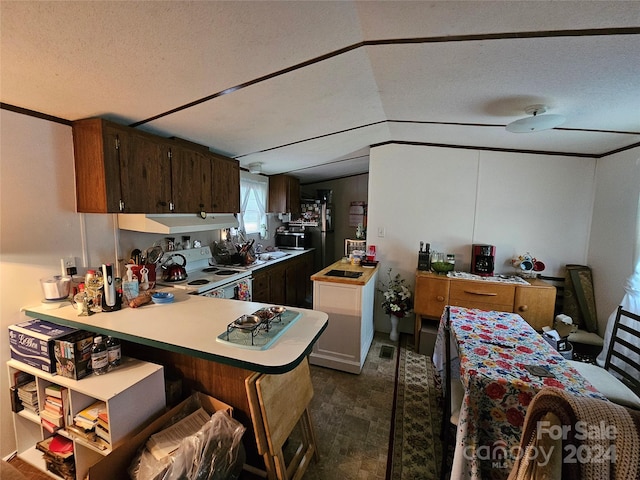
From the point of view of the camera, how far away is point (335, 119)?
2.47 m

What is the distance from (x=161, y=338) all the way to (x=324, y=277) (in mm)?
1550

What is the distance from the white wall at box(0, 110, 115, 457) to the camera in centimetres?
163

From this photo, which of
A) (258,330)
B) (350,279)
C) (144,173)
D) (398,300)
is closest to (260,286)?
(350,279)

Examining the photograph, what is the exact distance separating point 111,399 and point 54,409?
2.06 feet

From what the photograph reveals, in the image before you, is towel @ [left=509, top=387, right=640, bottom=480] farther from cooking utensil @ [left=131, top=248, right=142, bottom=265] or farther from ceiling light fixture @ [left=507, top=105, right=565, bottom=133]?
cooking utensil @ [left=131, top=248, right=142, bottom=265]

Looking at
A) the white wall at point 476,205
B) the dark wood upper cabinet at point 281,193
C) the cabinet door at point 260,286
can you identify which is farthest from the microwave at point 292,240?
the white wall at point 476,205

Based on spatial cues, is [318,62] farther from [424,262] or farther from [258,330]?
[424,262]

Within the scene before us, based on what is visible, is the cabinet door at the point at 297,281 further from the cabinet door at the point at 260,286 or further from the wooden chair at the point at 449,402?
the wooden chair at the point at 449,402

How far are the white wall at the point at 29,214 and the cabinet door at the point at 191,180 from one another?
0.69m

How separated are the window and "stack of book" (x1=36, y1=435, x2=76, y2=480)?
2.83m

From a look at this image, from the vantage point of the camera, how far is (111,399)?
1.24m

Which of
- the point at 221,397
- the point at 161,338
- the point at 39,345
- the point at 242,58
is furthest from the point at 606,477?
the point at 39,345

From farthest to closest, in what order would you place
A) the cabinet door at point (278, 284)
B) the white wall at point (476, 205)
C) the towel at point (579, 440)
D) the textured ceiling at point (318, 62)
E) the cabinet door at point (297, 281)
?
the cabinet door at point (297, 281) < the cabinet door at point (278, 284) < the white wall at point (476, 205) < the textured ceiling at point (318, 62) < the towel at point (579, 440)

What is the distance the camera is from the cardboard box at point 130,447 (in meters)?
1.17
